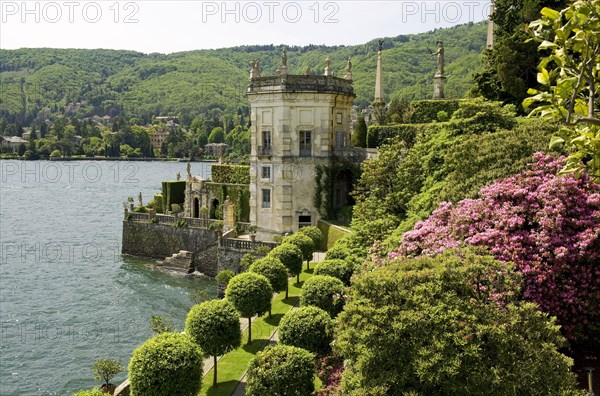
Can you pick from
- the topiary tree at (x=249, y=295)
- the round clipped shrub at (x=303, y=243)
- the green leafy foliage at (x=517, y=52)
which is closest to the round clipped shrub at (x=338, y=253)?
the topiary tree at (x=249, y=295)

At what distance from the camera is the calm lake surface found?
2644 cm

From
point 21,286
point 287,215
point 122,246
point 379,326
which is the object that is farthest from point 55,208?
point 379,326

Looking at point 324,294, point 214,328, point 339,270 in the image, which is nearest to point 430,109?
point 339,270

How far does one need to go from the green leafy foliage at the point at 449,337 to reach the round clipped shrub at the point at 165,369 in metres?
5.12

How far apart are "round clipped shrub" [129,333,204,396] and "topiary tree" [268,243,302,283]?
525 inches

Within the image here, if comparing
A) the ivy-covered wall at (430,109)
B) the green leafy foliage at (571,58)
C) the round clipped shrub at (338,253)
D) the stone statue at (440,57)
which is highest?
the stone statue at (440,57)

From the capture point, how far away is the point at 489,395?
1084 centimetres

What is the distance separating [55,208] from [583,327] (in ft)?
268

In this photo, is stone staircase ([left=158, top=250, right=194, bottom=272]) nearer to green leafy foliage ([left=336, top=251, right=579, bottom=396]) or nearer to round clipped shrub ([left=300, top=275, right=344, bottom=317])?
round clipped shrub ([left=300, top=275, right=344, bottom=317])

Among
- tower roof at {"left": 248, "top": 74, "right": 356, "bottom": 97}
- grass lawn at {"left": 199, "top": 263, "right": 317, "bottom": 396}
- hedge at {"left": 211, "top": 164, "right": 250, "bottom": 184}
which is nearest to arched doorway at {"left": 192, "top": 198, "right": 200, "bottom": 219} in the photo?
hedge at {"left": 211, "top": 164, "right": 250, "bottom": 184}

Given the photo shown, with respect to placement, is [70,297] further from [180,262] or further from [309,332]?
[309,332]

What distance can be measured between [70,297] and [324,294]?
79.9 ft

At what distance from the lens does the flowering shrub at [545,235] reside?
1427 cm

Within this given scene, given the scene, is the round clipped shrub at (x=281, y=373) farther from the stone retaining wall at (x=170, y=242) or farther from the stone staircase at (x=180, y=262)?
the stone staircase at (x=180, y=262)
